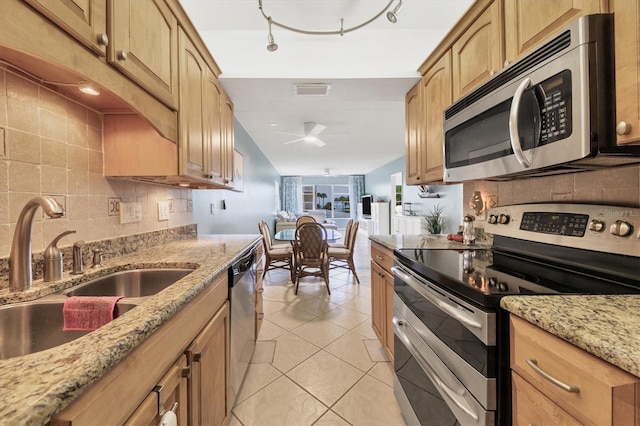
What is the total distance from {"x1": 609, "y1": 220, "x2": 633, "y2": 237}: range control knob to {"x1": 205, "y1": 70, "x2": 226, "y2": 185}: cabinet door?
6.79 feet

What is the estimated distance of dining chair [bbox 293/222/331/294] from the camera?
3244 mm

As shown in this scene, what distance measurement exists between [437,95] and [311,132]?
242cm

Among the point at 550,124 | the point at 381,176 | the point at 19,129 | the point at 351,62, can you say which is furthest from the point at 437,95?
the point at 381,176

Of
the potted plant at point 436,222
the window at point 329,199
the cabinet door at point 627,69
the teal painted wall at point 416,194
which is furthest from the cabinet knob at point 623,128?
the window at point 329,199

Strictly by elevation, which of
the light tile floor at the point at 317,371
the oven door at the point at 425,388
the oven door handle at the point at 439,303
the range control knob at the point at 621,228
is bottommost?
the light tile floor at the point at 317,371

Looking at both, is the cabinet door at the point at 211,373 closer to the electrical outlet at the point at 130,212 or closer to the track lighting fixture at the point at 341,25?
the electrical outlet at the point at 130,212

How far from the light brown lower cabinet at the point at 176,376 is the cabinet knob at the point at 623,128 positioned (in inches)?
57.3

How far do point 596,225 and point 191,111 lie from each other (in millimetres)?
2046

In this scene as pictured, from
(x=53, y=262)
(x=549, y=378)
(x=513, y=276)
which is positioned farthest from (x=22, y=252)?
(x=513, y=276)

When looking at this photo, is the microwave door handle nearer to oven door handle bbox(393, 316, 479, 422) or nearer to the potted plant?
oven door handle bbox(393, 316, 479, 422)

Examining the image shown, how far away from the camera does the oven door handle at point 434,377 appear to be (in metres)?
0.85

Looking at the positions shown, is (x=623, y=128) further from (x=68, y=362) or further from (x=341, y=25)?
(x=341, y=25)

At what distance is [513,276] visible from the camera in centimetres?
98

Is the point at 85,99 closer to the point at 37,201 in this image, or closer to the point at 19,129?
the point at 19,129
